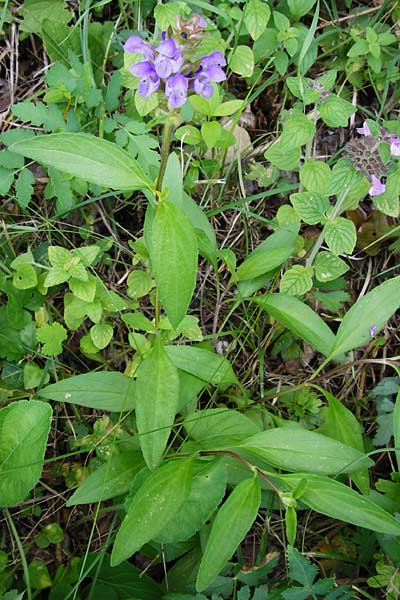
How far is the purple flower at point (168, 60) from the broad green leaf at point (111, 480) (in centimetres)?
115

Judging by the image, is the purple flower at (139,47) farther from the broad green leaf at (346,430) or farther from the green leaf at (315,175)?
the broad green leaf at (346,430)

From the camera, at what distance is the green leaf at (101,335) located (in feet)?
7.30

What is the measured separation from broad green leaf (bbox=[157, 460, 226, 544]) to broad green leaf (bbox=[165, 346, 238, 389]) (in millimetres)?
320

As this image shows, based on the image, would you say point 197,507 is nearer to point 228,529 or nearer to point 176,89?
point 228,529

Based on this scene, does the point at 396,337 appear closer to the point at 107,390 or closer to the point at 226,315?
the point at 226,315

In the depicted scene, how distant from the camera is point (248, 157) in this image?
2643 mm

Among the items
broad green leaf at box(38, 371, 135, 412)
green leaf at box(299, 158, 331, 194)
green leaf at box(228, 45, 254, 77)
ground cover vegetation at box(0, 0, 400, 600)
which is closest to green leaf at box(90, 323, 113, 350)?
ground cover vegetation at box(0, 0, 400, 600)

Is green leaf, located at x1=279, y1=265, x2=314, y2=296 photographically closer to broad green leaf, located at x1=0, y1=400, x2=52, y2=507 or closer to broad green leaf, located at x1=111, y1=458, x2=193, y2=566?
broad green leaf, located at x1=111, y1=458, x2=193, y2=566

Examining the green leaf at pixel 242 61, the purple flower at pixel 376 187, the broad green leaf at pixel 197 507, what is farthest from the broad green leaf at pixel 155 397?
the green leaf at pixel 242 61

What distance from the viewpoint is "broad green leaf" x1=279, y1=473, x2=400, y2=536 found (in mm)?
1724

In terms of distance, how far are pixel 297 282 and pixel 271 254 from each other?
0.14 meters

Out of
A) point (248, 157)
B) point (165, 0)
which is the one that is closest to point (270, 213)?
point (248, 157)

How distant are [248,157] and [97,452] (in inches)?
53.6

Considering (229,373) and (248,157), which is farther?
(248,157)
